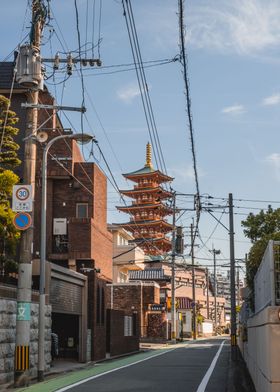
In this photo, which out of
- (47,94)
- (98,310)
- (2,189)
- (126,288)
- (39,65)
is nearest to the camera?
(39,65)

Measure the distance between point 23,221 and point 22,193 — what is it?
0.80m

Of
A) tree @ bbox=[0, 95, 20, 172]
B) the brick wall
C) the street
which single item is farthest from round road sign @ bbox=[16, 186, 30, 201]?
the brick wall

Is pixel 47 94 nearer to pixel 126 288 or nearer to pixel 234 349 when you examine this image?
pixel 234 349

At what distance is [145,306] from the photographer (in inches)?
2320

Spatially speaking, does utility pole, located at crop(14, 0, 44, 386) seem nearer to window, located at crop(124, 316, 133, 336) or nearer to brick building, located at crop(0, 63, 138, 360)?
brick building, located at crop(0, 63, 138, 360)

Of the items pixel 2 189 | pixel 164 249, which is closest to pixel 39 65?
pixel 2 189

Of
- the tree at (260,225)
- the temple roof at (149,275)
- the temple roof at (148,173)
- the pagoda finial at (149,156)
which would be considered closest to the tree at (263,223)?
the tree at (260,225)

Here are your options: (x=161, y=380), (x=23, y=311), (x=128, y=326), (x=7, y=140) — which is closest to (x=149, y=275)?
(x=128, y=326)

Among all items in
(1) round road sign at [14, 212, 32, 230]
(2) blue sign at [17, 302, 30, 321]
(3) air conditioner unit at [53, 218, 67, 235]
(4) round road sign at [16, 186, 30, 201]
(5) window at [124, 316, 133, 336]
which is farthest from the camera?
(5) window at [124, 316, 133, 336]

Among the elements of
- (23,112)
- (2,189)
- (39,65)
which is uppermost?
(23,112)

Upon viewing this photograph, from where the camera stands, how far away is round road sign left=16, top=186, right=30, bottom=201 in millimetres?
17172

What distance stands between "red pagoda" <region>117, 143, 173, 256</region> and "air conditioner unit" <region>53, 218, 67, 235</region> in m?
54.7

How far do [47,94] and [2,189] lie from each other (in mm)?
12194

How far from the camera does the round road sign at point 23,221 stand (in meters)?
17.0
